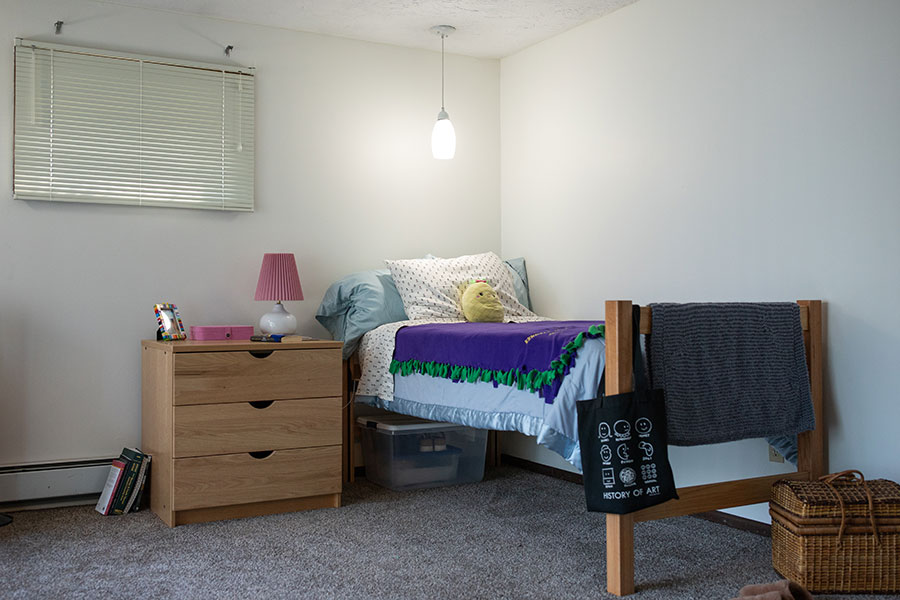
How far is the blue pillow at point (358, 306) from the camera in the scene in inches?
141

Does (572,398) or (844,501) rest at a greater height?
(572,398)

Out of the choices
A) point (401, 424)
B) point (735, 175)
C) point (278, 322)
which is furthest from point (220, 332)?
point (735, 175)

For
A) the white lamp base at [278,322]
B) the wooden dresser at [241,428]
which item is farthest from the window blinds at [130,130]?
the wooden dresser at [241,428]

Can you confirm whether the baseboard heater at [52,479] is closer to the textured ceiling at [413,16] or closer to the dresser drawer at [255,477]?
the dresser drawer at [255,477]

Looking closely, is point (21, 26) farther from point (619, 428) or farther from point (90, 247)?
point (619, 428)

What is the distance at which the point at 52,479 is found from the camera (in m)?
3.23

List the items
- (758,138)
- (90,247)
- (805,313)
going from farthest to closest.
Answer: (90,247) → (758,138) → (805,313)

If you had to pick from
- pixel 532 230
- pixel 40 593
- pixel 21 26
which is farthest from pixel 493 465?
pixel 21 26

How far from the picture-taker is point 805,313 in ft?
8.55

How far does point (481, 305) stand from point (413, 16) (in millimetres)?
1317

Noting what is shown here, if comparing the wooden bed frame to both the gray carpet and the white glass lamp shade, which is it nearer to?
the gray carpet

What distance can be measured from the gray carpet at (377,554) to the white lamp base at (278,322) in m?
0.76

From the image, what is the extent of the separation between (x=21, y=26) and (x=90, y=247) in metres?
0.90

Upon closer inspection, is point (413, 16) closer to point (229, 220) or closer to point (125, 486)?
point (229, 220)
